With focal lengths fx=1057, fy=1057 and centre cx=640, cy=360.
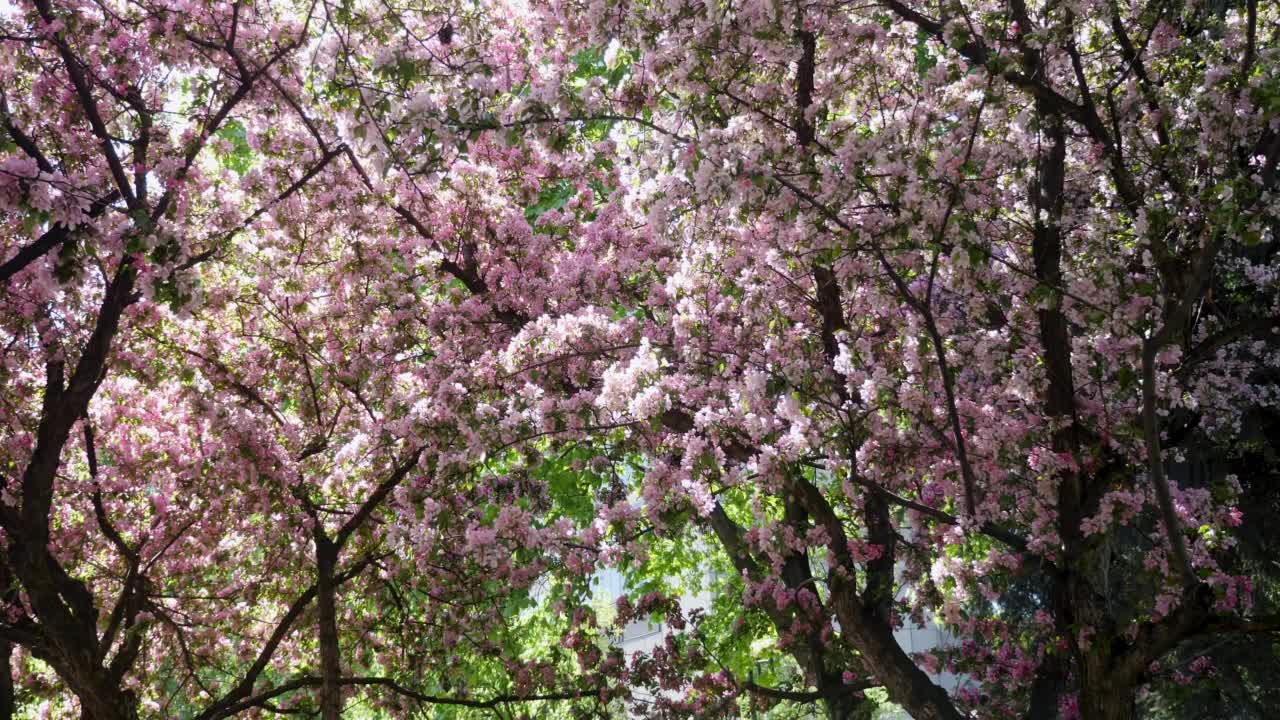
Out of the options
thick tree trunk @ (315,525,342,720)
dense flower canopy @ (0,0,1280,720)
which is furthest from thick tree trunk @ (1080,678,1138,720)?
thick tree trunk @ (315,525,342,720)

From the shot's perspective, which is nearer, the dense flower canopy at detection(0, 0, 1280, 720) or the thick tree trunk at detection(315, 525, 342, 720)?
the dense flower canopy at detection(0, 0, 1280, 720)

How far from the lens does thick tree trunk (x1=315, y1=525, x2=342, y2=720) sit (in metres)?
8.12

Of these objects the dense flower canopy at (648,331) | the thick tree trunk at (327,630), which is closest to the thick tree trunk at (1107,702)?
the dense flower canopy at (648,331)

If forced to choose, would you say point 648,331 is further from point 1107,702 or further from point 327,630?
point 1107,702

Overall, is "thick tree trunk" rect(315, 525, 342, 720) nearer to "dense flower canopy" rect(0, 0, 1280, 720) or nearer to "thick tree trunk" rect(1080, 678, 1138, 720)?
"dense flower canopy" rect(0, 0, 1280, 720)

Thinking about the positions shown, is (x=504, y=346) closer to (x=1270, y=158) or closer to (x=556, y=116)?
(x=556, y=116)

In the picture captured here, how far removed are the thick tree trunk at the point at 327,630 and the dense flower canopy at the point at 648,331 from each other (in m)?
0.03

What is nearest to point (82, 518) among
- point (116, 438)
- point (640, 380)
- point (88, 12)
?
point (116, 438)

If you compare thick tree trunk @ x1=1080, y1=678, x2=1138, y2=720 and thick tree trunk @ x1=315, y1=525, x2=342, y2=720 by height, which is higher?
thick tree trunk @ x1=315, y1=525, x2=342, y2=720

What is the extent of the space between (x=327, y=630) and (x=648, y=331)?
3.41 metres

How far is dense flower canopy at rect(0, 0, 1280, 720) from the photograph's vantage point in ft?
19.1

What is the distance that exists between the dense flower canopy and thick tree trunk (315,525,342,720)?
0.03 meters

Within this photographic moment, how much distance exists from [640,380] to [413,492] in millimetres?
2323

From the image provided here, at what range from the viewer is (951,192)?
5629 millimetres
